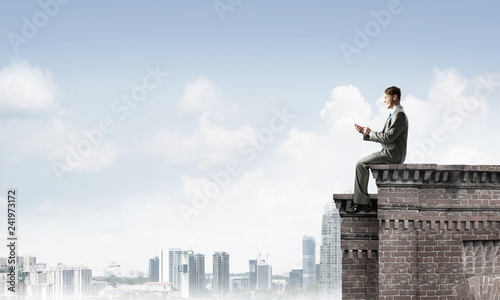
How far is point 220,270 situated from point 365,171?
66.7 meters

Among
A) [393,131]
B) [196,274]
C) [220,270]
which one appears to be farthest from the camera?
[196,274]

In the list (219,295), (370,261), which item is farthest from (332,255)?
(370,261)

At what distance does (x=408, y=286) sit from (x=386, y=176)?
2463 millimetres

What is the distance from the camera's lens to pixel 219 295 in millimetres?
71938

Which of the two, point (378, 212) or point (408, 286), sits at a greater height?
point (378, 212)

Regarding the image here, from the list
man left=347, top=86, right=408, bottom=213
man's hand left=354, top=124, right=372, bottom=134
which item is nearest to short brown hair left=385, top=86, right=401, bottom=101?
man left=347, top=86, right=408, bottom=213

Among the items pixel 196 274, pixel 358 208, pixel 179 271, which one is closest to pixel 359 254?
pixel 358 208

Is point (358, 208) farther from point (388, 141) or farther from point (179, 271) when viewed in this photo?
point (179, 271)

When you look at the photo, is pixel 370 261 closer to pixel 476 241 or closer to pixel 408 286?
pixel 408 286

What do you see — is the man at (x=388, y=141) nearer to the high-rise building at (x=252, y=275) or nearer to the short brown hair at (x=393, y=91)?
the short brown hair at (x=393, y=91)

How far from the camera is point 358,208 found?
620 inches

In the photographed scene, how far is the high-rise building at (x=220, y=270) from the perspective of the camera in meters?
76.9

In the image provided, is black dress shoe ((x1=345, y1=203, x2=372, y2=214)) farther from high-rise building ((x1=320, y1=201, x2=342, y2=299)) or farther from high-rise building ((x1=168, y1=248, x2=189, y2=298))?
high-rise building ((x1=168, y1=248, x2=189, y2=298))

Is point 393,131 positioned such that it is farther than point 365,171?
No
